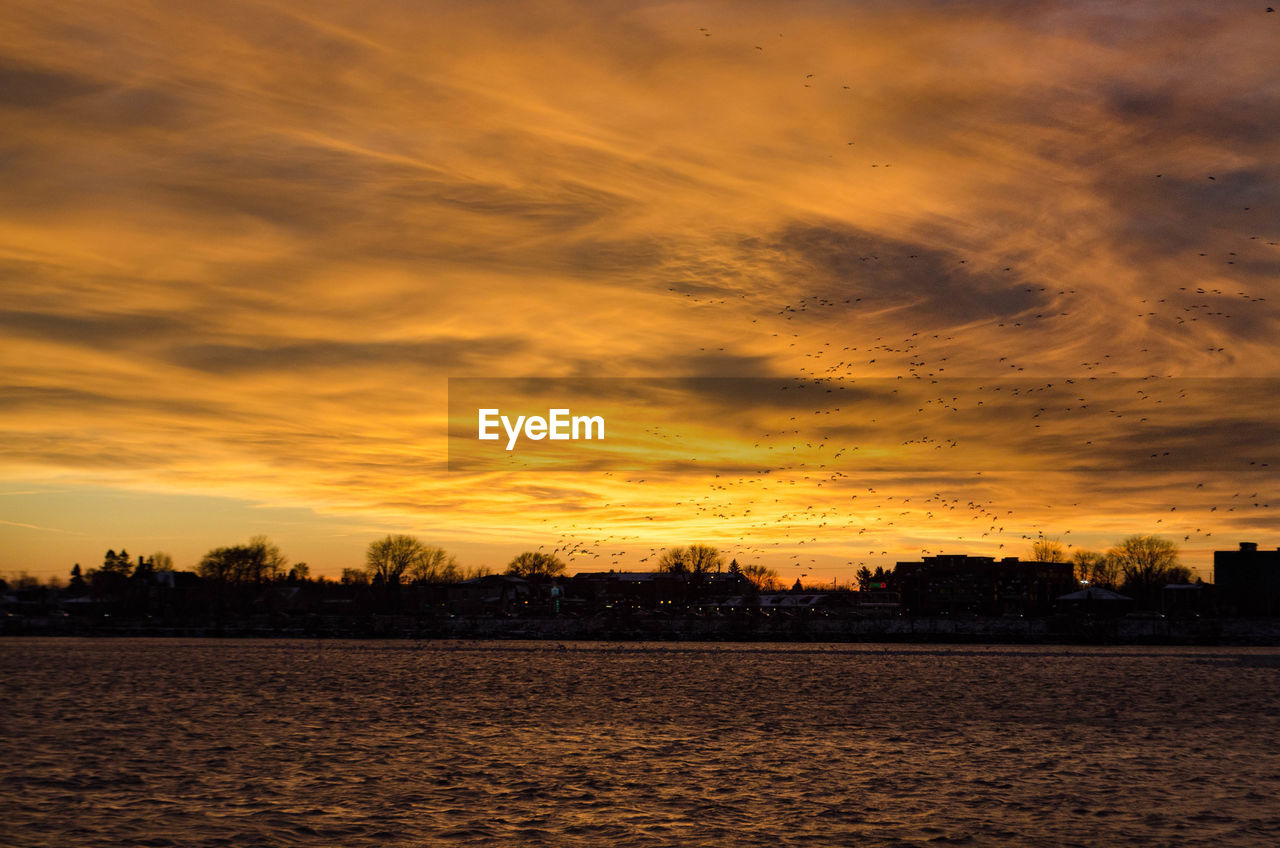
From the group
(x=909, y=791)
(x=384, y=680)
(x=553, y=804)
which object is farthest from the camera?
(x=384, y=680)

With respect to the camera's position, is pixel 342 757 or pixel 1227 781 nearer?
pixel 1227 781

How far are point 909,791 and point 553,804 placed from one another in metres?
11.3

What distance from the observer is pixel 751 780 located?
129 ft

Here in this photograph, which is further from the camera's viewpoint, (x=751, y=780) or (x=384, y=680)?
(x=384, y=680)

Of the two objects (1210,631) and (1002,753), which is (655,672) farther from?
(1210,631)

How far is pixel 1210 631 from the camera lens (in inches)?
7574

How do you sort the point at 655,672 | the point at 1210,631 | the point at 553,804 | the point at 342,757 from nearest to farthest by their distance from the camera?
1. the point at 553,804
2. the point at 342,757
3. the point at 655,672
4. the point at 1210,631

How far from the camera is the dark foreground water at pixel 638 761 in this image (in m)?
30.9

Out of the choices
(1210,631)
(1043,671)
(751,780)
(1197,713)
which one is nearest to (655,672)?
(1043,671)

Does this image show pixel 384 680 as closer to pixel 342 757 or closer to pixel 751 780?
pixel 342 757

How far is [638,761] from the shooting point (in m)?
44.0

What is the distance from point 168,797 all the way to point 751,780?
60.2 ft

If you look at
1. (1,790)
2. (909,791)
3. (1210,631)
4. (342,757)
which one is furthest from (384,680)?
(1210,631)

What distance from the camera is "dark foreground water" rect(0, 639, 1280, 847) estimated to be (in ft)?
101
